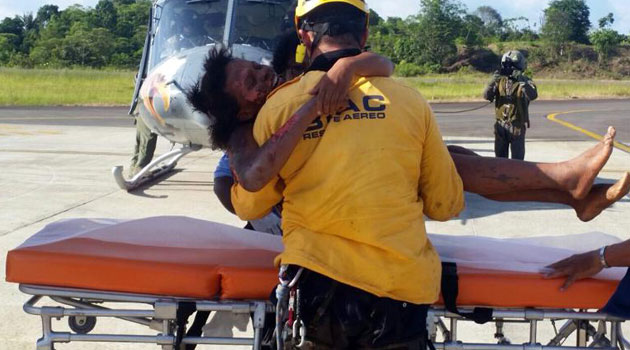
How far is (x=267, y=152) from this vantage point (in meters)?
2.11

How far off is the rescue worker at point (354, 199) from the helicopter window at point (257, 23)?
19.0ft

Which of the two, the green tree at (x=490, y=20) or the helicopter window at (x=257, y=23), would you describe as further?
the green tree at (x=490, y=20)

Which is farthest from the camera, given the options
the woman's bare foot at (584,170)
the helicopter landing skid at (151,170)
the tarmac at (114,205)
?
the helicopter landing skid at (151,170)

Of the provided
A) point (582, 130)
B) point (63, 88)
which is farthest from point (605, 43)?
point (582, 130)

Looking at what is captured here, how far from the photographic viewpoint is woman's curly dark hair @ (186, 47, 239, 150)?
231 centimetres

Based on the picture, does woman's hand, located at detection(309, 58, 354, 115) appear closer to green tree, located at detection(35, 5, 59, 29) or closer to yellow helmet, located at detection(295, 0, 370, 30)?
yellow helmet, located at detection(295, 0, 370, 30)

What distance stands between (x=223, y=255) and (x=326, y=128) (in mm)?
890

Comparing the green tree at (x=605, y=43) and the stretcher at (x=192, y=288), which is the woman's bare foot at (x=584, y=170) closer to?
the stretcher at (x=192, y=288)

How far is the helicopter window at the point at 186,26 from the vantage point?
8031 mm

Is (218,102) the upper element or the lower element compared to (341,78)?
lower

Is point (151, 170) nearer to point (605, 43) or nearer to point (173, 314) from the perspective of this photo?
point (173, 314)

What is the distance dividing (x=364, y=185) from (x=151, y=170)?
25.1 feet

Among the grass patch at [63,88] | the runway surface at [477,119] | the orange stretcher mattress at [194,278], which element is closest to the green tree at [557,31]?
the grass patch at [63,88]

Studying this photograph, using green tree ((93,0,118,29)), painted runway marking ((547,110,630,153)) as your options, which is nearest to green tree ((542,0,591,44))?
green tree ((93,0,118,29))
